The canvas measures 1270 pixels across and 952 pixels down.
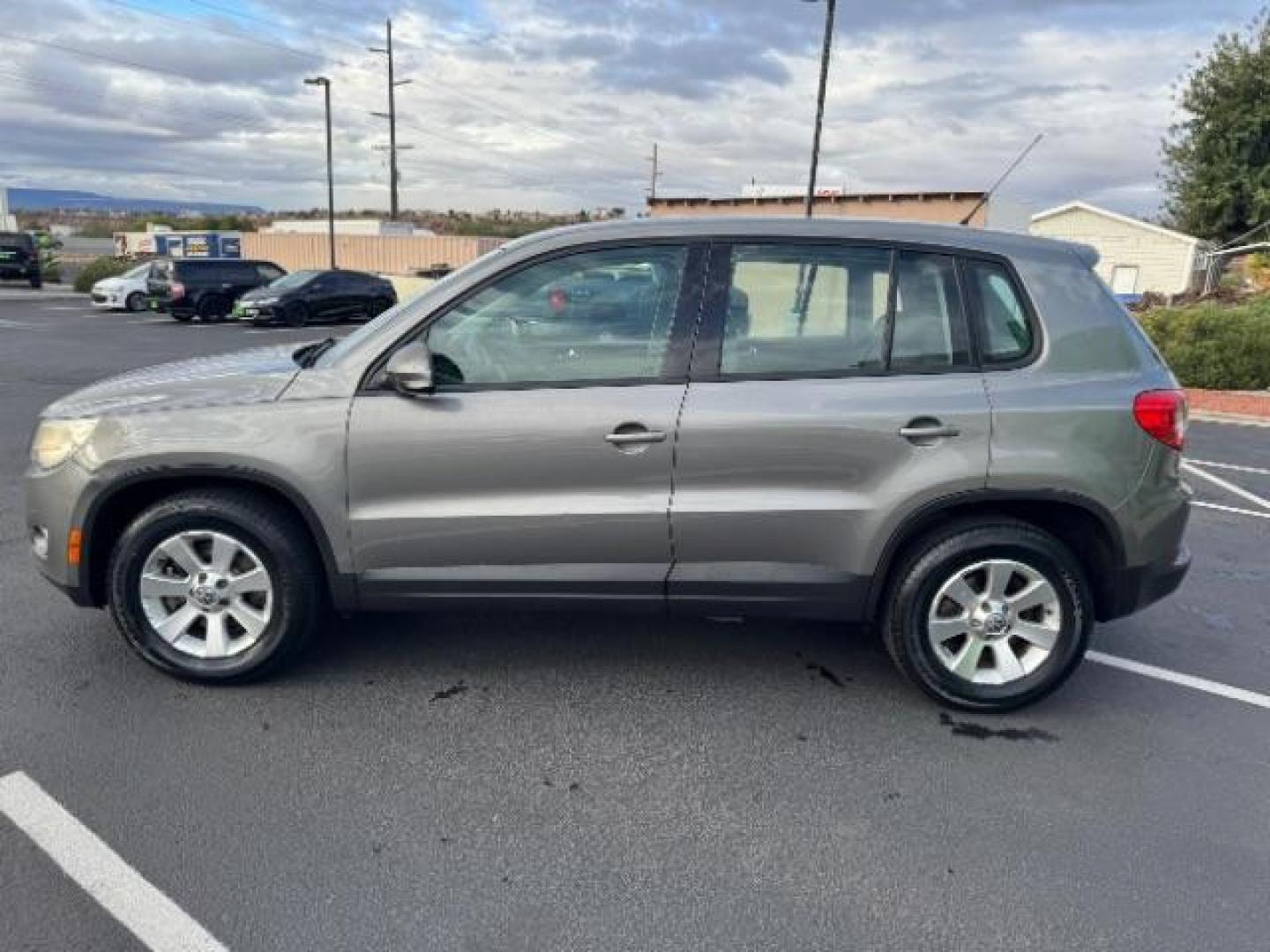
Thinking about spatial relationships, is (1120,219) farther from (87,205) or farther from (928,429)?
(87,205)

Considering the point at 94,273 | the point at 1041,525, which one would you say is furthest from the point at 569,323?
the point at 94,273

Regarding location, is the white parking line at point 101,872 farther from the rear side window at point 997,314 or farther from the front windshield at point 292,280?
the front windshield at point 292,280

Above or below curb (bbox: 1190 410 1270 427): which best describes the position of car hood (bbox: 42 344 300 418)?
above

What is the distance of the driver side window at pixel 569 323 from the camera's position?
128 inches

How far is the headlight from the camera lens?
3312mm

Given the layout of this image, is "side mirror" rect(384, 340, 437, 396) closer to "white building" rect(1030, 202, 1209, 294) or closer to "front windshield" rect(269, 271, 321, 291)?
"front windshield" rect(269, 271, 321, 291)

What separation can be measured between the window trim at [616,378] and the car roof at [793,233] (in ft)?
0.11

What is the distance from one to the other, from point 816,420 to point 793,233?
0.74 m

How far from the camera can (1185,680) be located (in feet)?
12.4

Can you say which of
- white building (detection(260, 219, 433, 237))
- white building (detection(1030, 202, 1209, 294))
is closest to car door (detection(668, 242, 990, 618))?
white building (detection(1030, 202, 1209, 294))

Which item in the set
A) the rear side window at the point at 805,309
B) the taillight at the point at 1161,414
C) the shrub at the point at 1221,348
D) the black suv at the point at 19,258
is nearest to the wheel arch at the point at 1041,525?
the taillight at the point at 1161,414

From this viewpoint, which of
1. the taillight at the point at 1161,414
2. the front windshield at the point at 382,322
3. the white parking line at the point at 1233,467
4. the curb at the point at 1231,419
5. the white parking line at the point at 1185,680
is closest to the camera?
the taillight at the point at 1161,414

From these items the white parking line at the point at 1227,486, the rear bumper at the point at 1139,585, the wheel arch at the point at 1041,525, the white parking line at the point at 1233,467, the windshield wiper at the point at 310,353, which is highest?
the windshield wiper at the point at 310,353

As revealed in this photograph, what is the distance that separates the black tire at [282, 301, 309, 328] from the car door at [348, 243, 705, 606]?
18890 millimetres
